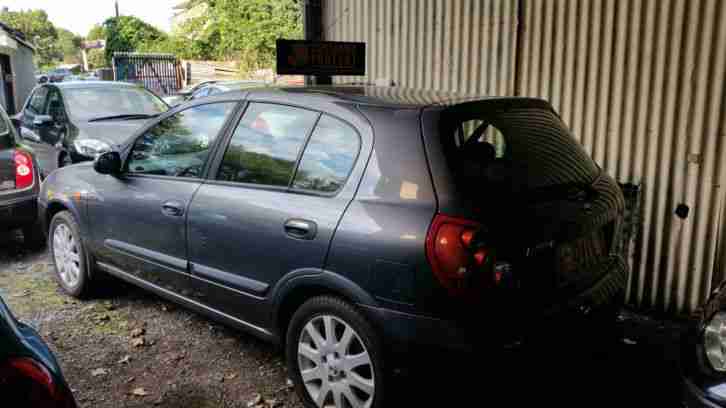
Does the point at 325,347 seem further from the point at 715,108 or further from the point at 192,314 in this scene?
the point at 715,108

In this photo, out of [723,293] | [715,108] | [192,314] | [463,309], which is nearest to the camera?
[463,309]

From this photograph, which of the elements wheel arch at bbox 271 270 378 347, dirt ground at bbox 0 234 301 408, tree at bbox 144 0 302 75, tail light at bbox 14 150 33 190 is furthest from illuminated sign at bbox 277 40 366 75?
tree at bbox 144 0 302 75

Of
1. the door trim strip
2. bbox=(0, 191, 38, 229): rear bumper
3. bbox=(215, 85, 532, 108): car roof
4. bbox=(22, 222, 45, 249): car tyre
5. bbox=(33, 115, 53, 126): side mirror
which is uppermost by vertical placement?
bbox=(215, 85, 532, 108): car roof

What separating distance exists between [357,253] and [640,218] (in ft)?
9.70

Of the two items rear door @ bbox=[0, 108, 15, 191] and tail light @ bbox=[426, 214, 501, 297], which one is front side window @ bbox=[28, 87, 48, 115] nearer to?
rear door @ bbox=[0, 108, 15, 191]

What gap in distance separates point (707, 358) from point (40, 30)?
368ft

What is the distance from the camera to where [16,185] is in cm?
632

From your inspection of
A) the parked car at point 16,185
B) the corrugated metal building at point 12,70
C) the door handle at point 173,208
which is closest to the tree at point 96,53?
the corrugated metal building at point 12,70

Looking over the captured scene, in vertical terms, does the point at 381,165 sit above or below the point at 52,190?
above

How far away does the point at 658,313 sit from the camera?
4.94 meters

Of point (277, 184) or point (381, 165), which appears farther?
point (277, 184)

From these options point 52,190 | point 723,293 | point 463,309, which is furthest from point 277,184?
point 52,190

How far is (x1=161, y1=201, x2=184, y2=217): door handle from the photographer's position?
3.96 metres

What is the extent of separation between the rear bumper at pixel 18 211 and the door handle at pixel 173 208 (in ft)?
9.90
